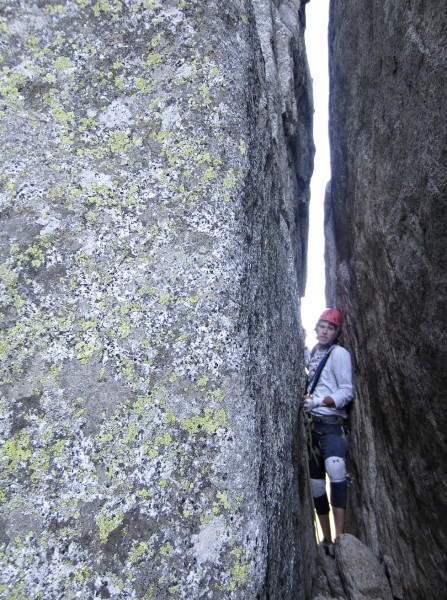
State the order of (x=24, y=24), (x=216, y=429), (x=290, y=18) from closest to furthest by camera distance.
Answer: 1. (x=216, y=429)
2. (x=24, y=24)
3. (x=290, y=18)

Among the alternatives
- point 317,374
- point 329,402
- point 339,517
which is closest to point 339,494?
point 339,517

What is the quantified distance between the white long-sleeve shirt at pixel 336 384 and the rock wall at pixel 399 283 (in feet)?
0.78

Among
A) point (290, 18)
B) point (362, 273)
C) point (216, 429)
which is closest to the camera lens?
point (216, 429)

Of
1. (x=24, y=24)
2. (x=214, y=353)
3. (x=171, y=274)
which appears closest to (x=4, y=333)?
(x=171, y=274)

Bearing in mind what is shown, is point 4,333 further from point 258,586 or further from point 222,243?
point 258,586

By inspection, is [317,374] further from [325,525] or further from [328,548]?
[328,548]

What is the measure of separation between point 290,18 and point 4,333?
7494 millimetres

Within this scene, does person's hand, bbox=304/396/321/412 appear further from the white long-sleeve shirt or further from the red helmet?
the red helmet

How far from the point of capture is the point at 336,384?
18.9ft

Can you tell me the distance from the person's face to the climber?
0.74 feet

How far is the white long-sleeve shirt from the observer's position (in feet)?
18.3

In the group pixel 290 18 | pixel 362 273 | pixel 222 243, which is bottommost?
pixel 222 243

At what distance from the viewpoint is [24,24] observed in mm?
2611

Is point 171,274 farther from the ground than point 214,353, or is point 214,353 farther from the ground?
point 171,274
